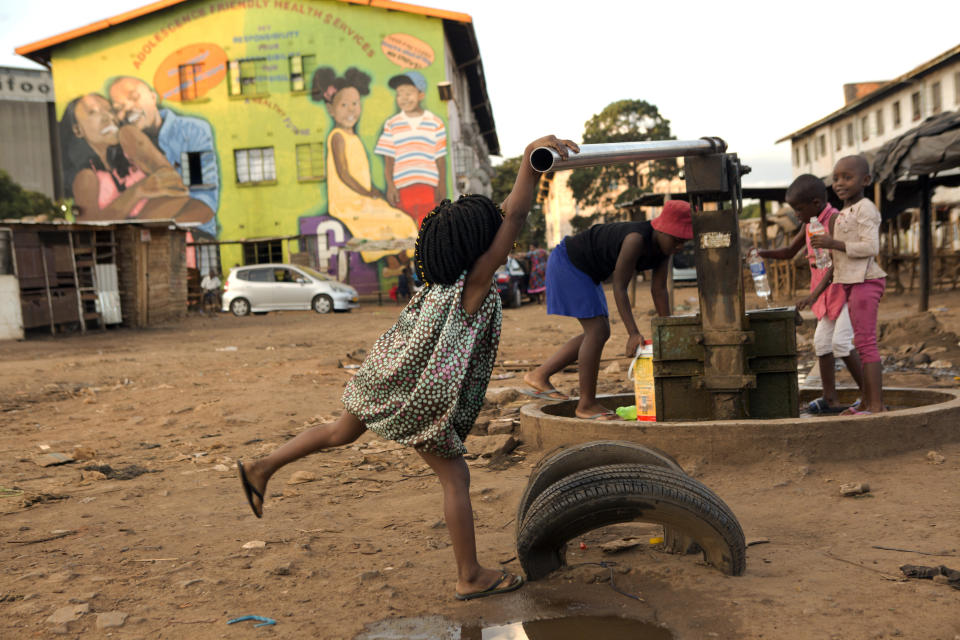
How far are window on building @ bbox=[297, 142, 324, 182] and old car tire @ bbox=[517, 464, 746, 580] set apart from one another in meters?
28.3

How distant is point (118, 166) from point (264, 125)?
5440 millimetres

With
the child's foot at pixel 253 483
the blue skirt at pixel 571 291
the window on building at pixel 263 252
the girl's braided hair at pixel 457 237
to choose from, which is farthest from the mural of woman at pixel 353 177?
the girl's braided hair at pixel 457 237

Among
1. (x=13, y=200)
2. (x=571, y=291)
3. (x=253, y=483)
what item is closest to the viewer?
(x=253, y=483)

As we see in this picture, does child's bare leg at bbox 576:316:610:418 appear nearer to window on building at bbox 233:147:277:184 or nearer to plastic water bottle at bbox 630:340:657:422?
plastic water bottle at bbox 630:340:657:422

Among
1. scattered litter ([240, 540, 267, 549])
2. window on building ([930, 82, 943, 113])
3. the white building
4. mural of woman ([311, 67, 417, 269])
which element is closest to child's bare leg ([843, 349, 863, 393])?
scattered litter ([240, 540, 267, 549])

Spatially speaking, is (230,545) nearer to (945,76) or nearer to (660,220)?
(660,220)

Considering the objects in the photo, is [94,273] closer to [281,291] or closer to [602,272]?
[281,291]

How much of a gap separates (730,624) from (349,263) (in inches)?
1111

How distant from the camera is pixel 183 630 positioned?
8.73ft

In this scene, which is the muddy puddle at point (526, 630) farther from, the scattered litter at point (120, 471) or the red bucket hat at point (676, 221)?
the scattered litter at point (120, 471)

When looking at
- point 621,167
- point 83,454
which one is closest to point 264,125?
point 621,167

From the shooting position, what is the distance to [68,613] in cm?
281

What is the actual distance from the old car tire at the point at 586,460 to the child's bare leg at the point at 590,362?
1930 mm

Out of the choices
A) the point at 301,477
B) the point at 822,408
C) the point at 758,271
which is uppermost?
the point at 758,271
